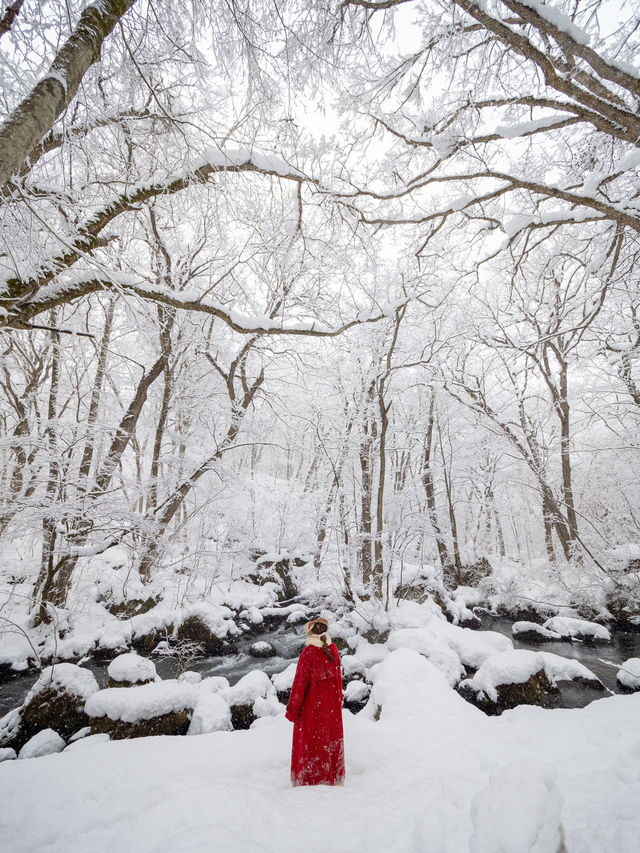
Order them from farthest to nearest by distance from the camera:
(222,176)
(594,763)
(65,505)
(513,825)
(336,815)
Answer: (65,505)
(222,176)
(594,763)
(336,815)
(513,825)

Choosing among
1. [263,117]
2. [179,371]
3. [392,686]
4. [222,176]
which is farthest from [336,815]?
[179,371]

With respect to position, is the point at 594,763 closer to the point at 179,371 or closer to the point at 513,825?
the point at 513,825

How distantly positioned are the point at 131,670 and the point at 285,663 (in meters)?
3.33

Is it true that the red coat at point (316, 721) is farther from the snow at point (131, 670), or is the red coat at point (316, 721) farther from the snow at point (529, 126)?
the snow at point (529, 126)

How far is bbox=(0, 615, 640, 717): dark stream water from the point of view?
17.9 ft

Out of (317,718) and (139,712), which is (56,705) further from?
(317,718)

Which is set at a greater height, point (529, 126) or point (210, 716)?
point (529, 126)

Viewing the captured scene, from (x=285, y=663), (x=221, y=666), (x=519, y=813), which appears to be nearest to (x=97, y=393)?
(x=221, y=666)

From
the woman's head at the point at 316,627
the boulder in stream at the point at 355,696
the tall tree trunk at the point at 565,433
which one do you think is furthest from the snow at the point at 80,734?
the tall tree trunk at the point at 565,433

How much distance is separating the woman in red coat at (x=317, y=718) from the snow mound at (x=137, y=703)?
2122 millimetres

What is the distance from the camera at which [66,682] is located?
14.6 ft

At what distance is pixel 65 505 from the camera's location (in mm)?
4570

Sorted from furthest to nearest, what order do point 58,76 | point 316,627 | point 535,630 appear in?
point 535,630
point 316,627
point 58,76

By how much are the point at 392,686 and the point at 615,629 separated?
8.22 meters
